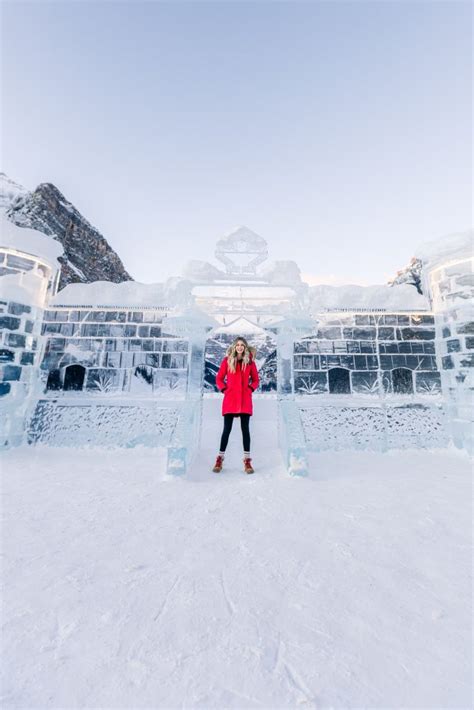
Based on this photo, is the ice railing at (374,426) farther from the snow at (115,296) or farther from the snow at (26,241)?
the snow at (26,241)

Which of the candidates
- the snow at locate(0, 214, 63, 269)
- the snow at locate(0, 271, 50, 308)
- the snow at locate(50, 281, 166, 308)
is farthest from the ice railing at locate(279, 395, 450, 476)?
the snow at locate(0, 214, 63, 269)

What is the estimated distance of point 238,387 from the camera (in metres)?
3.32

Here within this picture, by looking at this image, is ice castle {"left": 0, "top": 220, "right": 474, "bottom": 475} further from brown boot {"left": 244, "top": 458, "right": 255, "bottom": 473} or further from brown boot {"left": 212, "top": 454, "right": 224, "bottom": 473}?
brown boot {"left": 244, "top": 458, "right": 255, "bottom": 473}

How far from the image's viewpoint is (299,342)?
15.2 ft

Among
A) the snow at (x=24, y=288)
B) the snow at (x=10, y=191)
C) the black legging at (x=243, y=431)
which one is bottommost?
the black legging at (x=243, y=431)

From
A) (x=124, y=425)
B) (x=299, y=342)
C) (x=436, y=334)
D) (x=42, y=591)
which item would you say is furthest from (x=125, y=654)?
(x=436, y=334)

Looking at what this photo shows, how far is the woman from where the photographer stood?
10.7ft

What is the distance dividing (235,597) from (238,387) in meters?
2.15

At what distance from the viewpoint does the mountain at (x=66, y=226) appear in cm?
2062

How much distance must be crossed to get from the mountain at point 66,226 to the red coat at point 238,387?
19.4 meters

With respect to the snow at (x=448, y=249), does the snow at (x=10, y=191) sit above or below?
above

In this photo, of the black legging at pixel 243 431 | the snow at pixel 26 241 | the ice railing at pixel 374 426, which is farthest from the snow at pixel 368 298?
the snow at pixel 26 241

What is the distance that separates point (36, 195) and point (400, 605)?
1160 inches

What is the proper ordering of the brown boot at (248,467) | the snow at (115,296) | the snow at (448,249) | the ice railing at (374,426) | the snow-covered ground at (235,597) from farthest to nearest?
1. the snow at (115,296)
2. the ice railing at (374,426)
3. the snow at (448,249)
4. the brown boot at (248,467)
5. the snow-covered ground at (235,597)
